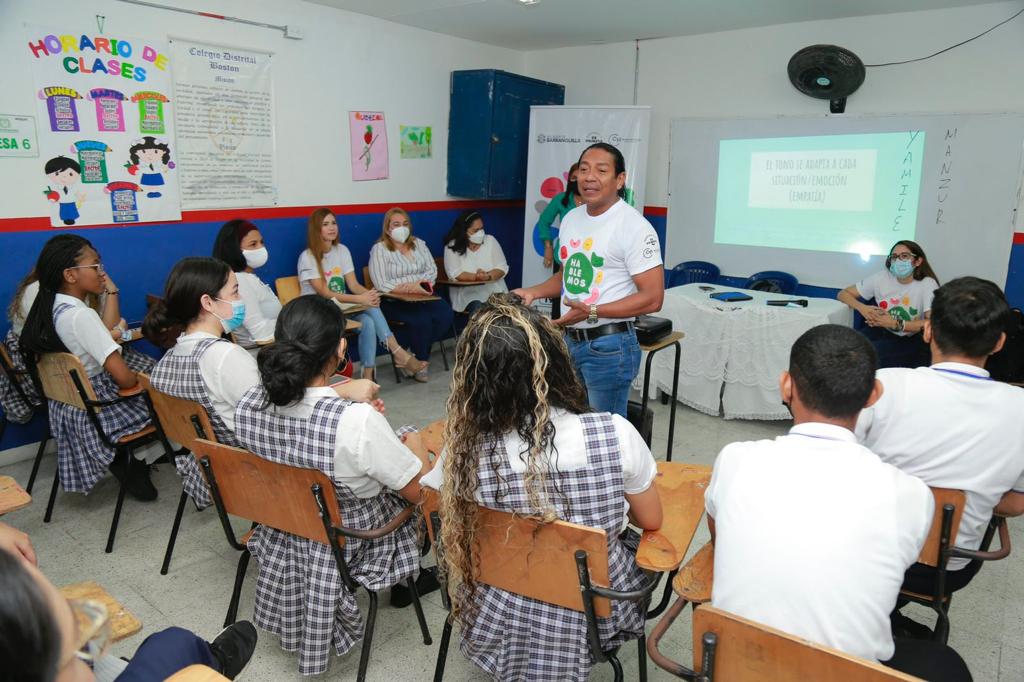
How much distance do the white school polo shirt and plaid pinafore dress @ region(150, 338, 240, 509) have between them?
0.67 metres

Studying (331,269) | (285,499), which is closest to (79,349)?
(285,499)

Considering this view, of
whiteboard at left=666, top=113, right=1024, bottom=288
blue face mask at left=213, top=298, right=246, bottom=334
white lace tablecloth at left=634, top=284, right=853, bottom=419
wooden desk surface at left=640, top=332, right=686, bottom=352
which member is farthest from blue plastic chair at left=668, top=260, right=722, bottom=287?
blue face mask at left=213, top=298, right=246, bottom=334

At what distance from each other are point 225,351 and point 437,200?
12.8 feet

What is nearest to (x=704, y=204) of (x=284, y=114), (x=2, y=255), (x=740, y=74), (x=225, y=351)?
(x=740, y=74)

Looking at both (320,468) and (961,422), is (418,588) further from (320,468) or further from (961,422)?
(961,422)

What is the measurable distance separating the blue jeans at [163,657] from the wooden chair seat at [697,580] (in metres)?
0.91

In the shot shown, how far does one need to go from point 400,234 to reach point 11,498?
12.1ft

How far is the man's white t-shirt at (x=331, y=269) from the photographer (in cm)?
479

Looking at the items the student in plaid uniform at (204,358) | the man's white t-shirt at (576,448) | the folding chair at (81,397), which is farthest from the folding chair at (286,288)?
the man's white t-shirt at (576,448)

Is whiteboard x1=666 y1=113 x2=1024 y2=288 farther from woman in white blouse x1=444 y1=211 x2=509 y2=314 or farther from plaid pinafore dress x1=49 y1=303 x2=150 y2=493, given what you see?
plaid pinafore dress x1=49 y1=303 x2=150 y2=493

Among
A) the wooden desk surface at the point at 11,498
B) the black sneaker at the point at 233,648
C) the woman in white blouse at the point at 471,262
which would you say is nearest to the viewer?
the black sneaker at the point at 233,648

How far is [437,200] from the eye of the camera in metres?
6.00

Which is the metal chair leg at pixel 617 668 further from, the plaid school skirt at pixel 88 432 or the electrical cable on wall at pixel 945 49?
the electrical cable on wall at pixel 945 49

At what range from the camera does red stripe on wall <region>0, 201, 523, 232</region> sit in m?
3.59
